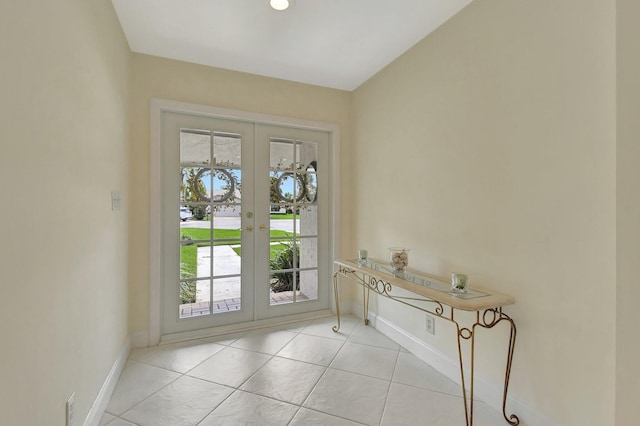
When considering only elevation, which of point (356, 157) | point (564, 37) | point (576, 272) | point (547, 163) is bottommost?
point (576, 272)

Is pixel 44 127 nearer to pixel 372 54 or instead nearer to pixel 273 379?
pixel 273 379

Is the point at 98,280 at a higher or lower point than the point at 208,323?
higher

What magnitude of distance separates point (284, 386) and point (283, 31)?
2.41 metres

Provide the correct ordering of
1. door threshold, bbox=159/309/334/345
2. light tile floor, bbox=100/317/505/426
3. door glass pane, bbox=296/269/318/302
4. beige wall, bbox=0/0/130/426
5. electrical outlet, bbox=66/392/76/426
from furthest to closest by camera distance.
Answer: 1. door glass pane, bbox=296/269/318/302
2. door threshold, bbox=159/309/334/345
3. light tile floor, bbox=100/317/505/426
4. electrical outlet, bbox=66/392/76/426
5. beige wall, bbox=0/0/130/426

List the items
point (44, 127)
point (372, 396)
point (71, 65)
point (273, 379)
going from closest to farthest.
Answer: point (44, 127), point (71, 65), point (372, 396), point (273, 379)

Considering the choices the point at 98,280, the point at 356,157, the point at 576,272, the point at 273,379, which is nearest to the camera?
the point at 576,272

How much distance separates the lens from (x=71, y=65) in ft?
3.91

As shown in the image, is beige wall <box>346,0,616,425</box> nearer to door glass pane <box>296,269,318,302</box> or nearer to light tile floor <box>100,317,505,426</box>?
light tile floor <box>100,317,505,426</box>

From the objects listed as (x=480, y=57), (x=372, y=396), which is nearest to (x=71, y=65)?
(x=480, y=57)

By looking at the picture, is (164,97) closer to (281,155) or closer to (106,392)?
(281,155)

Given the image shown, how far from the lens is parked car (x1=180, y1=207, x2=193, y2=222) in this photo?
2537mm

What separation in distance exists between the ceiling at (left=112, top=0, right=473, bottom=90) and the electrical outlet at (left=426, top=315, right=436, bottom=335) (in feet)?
6.81

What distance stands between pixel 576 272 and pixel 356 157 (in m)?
2.07

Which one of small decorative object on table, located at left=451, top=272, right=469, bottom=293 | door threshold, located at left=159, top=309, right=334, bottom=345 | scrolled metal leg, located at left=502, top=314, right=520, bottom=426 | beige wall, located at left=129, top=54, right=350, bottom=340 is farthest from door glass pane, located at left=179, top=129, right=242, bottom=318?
scrolled metal leg, located at left=502, top=314, right=520, bottom=426
